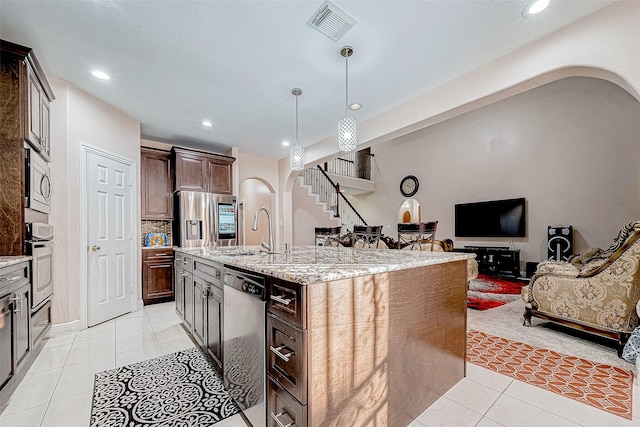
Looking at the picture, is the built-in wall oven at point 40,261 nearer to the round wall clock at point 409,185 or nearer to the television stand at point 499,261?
the television stand at point 499,261

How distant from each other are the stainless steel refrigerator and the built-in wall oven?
1798 mm

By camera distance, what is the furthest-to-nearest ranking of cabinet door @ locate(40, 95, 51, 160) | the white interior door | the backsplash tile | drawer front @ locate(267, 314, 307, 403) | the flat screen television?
the flat screen television
the backsplash tile
the white interior door
cabinet door @ locate(40, 95, 51, 160)
drawer front @ locate(267, 314, 307, 403)

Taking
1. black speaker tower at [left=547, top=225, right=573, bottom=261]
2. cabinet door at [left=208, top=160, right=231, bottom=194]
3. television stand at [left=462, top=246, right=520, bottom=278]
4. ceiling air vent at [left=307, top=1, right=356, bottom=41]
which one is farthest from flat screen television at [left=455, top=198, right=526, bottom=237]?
ceiling air vent at [left=307, top=1, right=356, bottom=41]

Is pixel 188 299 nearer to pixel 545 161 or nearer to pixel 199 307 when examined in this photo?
pixel 199 307

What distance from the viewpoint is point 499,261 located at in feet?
19.4

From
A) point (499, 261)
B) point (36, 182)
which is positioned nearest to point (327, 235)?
point (36, 182)

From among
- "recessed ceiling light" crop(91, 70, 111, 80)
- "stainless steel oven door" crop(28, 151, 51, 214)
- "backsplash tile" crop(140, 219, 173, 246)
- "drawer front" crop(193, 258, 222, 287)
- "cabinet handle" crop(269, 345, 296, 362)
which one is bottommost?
"cabinet handle" crop(269, 345, 296, 362)

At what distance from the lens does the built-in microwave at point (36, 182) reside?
2207 mm

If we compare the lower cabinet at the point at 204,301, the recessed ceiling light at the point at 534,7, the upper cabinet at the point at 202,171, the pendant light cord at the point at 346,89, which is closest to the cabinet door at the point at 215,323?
the lower cabinet at the point at 204,301

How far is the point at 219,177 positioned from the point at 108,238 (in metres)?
2.07

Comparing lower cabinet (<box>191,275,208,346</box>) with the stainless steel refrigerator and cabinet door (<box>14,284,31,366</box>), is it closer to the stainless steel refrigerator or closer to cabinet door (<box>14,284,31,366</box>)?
cabinet door (<box>14,284,31,366</box>)

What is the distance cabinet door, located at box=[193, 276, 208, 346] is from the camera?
2.23m

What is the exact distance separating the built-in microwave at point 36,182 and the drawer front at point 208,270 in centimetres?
138

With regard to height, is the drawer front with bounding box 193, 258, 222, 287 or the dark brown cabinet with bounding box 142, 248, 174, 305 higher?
the drawer front with bounding box 193, 258, 222, 287
